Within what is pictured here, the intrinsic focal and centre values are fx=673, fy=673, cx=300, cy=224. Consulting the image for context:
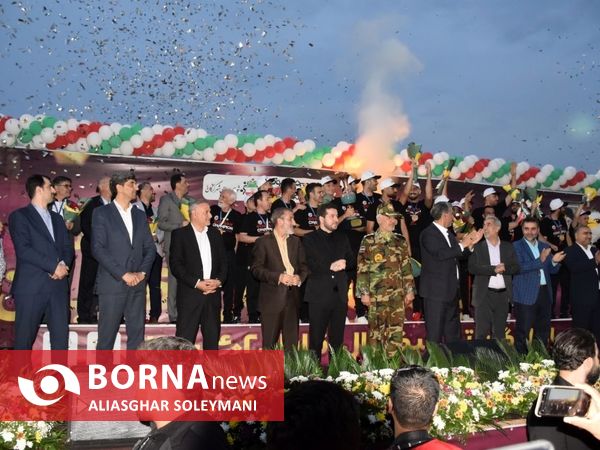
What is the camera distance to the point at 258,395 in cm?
471

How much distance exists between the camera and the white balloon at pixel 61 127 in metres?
9.38

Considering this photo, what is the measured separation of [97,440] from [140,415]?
1876 mm

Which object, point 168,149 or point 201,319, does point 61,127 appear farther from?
point 201,319

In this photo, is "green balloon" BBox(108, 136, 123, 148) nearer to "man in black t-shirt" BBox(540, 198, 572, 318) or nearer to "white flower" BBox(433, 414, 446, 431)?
"white flower" BBox(433, 414, 446, 431)

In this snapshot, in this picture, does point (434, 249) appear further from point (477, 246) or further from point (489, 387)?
point (489, 387)

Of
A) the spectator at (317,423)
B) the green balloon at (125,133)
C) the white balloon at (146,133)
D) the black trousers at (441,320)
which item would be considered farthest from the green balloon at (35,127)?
the spectator at (317,423)

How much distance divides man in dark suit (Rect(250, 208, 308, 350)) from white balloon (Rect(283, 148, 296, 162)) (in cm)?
306

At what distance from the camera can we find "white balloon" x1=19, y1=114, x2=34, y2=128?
9144mm

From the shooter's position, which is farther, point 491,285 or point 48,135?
point 48,135

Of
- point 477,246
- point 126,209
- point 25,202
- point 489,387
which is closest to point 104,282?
point 126,209

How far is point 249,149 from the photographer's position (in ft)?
34.6

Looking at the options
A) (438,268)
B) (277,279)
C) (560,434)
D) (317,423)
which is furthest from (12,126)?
(317,423)

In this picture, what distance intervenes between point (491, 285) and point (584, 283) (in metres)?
1.99

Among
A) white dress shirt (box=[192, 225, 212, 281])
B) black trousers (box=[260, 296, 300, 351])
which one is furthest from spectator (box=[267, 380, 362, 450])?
black trousers (box=[260, 296, 300, 351])
